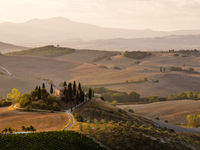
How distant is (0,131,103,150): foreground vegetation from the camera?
1051 inches

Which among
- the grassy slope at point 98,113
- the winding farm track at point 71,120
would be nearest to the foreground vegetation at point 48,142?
the winding farm track at point 71,120

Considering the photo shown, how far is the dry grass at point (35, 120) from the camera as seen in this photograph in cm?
3781

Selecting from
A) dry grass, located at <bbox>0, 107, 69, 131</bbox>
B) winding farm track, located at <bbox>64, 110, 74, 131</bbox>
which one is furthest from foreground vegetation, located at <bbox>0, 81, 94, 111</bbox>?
dry grass, located at <bbox>0, 107, 69, 131</bbox>

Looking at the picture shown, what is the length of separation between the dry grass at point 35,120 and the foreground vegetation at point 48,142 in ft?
20.5

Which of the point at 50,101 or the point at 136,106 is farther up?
the point at 50,101

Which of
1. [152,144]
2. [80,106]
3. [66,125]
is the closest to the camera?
[152,144]

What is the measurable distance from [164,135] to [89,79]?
345 ft

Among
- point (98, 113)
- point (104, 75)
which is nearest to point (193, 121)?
point (98, 113)

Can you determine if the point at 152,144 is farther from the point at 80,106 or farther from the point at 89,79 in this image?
the point at 89,79

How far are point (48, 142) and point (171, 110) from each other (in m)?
56.2

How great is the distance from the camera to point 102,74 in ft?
494

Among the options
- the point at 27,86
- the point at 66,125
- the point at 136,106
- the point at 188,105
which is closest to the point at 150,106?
the point at 136,106

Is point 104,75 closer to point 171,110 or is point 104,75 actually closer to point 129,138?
point 171,110

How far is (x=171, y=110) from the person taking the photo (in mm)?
78750
